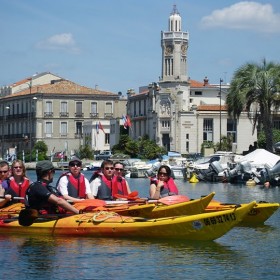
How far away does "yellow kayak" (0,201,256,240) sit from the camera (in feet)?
74.8

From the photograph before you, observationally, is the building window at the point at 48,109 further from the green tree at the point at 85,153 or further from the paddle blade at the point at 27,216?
the paddle blade at the point at 27,216

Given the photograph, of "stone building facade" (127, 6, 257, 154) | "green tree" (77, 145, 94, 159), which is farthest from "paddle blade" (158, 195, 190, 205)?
"green tree" (77, 145, 94, 159)

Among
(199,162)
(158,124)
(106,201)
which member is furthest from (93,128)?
(106,201)

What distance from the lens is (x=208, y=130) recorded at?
126m

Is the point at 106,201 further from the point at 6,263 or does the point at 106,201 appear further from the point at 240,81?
the point at 240,81

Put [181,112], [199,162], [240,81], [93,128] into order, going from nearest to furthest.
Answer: [240,81], [199,162], [181,112], [93,128]

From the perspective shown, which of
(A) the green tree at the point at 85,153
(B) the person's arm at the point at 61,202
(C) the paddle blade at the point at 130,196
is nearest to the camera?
(B) the person's arm at the point at 61,202

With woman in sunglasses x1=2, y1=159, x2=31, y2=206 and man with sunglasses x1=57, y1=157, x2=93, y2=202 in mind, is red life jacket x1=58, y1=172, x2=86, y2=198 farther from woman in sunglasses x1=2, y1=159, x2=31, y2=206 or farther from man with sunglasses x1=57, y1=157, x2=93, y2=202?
woman in sunglasses x1=2, y1=159, x2=31, y2=206

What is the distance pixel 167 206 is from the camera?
2564cm

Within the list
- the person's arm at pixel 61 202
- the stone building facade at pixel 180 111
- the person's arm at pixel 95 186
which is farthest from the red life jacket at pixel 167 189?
the stone building facade at pixel 180 111

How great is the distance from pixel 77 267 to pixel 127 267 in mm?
1033

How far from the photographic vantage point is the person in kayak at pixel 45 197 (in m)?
22.4

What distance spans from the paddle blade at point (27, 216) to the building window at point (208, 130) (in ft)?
335

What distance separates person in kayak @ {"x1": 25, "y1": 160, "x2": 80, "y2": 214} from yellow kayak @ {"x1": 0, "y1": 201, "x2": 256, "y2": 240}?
275 mm
